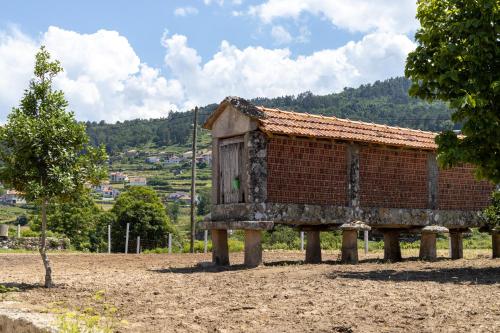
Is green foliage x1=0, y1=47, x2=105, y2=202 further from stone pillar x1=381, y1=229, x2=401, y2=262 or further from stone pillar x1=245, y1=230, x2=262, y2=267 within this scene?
stone pillar x1=381, y1=229, x2=401, y2=262

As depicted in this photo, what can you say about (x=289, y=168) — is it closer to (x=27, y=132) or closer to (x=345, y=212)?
(x=345, y=212)

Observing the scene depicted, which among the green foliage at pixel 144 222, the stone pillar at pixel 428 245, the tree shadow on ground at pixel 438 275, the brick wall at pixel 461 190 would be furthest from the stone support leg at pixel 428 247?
the green foliage at pixel 144 222

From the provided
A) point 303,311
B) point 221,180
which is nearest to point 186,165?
point 221,180

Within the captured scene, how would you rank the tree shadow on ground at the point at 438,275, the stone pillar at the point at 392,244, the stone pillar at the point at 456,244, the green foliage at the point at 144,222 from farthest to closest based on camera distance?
the green foliage at the point at 144,222 → the stone pillar at the point at 456,244 → the stone pillar at the point at 392,244 → the tree shadow on ground at the point at 438,275

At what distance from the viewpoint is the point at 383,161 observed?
17266mm

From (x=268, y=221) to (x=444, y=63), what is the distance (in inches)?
209

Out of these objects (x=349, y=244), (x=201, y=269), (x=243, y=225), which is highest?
(x=243, y=225)

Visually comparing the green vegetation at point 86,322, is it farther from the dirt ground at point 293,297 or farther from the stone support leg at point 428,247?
the stone support leg at point 428,247

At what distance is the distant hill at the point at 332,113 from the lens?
134875 mm

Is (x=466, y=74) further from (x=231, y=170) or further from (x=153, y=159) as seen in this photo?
A: (x=153, y=159)

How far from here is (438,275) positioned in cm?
1216

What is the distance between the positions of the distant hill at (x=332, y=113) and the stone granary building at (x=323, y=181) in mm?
103494

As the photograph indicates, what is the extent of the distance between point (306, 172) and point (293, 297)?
683cm

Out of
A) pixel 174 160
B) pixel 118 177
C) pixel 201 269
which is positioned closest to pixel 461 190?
pixel 201 269
